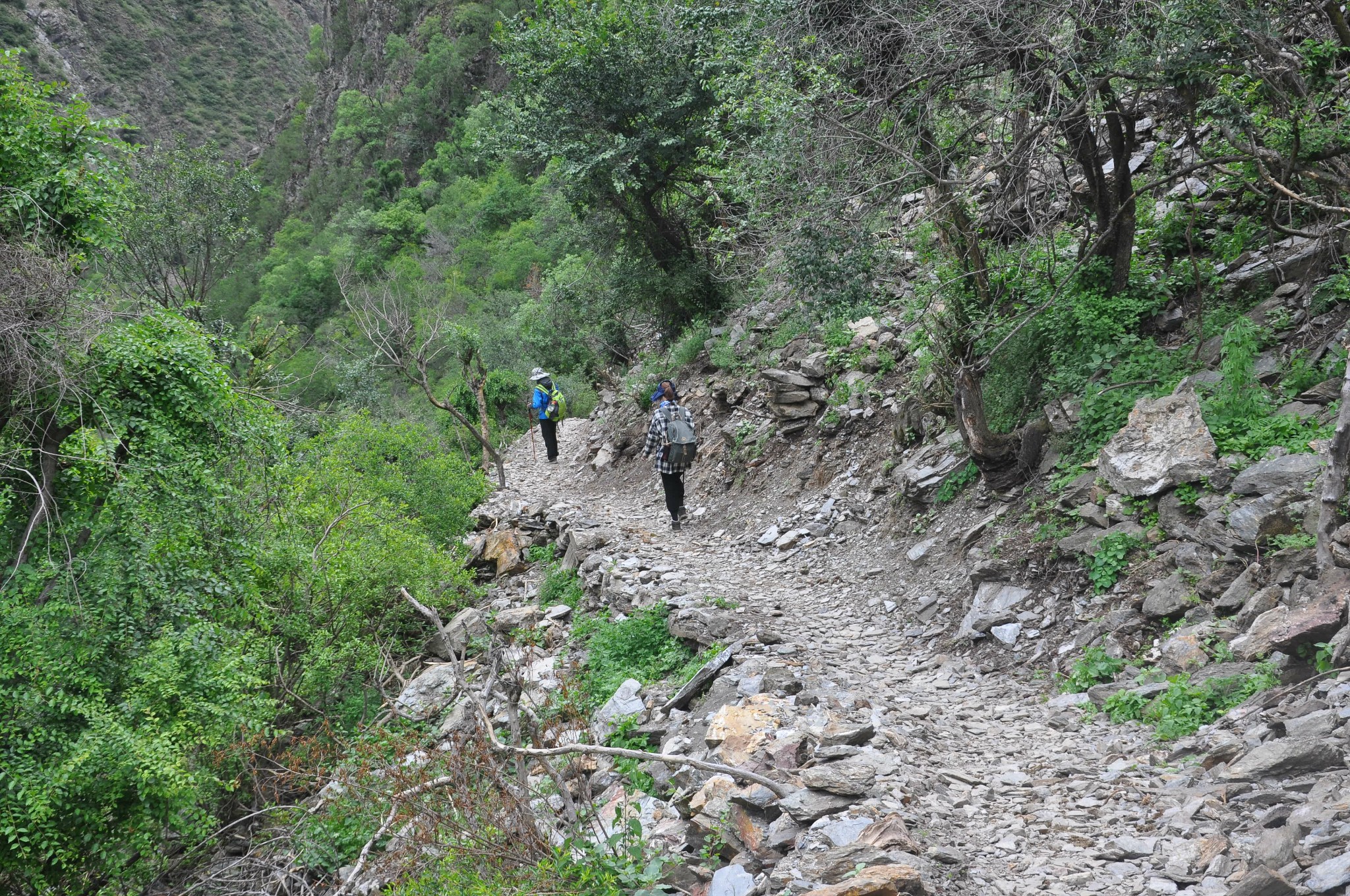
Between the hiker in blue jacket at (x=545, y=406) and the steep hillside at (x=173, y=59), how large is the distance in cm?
6017

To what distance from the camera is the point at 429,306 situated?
28.7m

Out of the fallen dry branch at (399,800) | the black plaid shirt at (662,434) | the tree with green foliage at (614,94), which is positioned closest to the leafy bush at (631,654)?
the fallen dry branch at (399,800)

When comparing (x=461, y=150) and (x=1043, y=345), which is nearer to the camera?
(x=1043, y=345)

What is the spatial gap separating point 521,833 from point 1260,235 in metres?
7.25

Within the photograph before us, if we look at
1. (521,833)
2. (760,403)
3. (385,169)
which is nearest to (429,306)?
(760,403)

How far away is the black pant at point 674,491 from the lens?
415 inches

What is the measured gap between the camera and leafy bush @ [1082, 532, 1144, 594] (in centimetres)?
550

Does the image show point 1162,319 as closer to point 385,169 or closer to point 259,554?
point 259,554

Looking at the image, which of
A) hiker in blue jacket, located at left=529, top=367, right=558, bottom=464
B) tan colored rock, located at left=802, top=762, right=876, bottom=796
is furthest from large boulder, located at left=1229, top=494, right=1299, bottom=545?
hiker in blue jacket, located at left=529, top=367, right=558, bottom=464

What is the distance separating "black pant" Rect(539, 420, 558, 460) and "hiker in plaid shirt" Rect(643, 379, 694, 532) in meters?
5.59

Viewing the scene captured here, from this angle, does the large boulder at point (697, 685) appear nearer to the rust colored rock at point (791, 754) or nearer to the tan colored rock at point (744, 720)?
the tan colored rock at point (744, 720)

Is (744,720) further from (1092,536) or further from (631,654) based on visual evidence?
(1092,536)

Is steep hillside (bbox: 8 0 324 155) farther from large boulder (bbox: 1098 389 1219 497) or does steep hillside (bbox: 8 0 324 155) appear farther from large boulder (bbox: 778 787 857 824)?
large boulder (bbox: 778 787 857 824)

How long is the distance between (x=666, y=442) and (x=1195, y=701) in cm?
666
